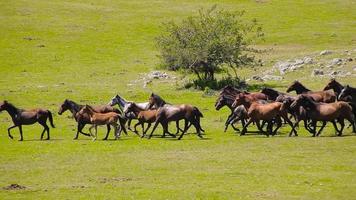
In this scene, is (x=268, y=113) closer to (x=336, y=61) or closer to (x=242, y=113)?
(x=242, y=113)

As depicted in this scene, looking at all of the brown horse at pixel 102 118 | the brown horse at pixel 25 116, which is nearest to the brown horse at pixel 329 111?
the brown horse at pixel 102 118

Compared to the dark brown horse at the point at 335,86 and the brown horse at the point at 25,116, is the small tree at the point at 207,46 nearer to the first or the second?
the dark brown horse at the point at 335,86

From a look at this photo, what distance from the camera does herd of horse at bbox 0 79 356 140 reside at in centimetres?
3173

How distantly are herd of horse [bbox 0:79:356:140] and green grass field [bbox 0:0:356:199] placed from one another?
68 centimetres

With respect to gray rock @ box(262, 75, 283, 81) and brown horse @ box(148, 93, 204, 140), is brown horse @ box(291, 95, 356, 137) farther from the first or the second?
gray rock @ box(262, 75, 283, 81)

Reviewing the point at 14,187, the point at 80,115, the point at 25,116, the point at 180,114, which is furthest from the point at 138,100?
the point at 14,187

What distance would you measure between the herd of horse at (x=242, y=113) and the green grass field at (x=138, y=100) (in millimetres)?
678

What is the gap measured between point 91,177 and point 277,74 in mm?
33303

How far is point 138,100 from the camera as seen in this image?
47531 mm

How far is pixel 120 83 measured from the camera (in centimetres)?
5494

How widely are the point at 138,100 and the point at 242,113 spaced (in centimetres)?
1478

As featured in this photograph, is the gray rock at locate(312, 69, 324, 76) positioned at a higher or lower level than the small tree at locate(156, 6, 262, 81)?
lower

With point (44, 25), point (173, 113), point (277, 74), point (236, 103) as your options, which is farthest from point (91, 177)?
point (44, 25)

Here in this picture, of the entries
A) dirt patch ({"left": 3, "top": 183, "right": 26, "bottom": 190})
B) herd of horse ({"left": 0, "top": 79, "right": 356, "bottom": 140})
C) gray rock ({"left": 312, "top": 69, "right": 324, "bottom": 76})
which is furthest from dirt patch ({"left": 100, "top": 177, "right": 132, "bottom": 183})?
gray rock ({"left": 312, "top": 69, "right": 324, "bottom": 76})
